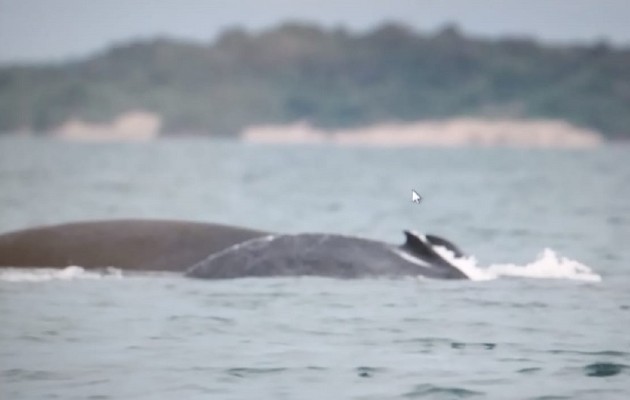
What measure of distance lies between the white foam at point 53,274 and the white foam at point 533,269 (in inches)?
113

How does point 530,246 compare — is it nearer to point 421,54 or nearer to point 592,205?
point 592,205

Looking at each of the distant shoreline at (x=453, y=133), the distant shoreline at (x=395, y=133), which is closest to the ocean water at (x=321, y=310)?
the distant shoreline at (x=395, y=133)

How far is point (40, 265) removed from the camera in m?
12.9

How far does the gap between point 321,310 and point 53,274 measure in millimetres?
2729

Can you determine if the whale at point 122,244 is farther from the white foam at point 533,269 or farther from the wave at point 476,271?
the white foam at point 533,269

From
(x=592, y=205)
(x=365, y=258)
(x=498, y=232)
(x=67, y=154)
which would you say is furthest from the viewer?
(x=67, y=154)

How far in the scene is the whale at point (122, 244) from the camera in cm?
1299

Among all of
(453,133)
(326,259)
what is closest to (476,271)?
(326,259)

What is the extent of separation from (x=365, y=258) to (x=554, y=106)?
5.95 metres

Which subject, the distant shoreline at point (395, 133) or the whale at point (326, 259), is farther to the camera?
the distant shoreline at point (395, 133)

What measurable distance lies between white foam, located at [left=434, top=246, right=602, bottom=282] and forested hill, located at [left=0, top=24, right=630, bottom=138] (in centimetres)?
261

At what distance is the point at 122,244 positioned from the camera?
1319 cm

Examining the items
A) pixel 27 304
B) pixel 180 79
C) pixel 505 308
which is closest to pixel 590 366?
pixel 505 308

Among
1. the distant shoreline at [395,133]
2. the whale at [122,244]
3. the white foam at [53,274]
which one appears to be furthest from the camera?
the distant shoreline at [395,133]
